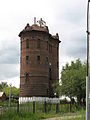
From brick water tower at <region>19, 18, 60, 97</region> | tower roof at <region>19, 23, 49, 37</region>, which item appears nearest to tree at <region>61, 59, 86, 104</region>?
brick water tower at <region>19, 18, 60, 97</region>

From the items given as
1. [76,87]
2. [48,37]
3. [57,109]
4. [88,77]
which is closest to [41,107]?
[57,109]

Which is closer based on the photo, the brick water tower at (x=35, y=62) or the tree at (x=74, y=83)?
the tree at (x=74, y=83)

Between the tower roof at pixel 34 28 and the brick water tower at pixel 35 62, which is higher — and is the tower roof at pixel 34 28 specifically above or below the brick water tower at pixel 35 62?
above

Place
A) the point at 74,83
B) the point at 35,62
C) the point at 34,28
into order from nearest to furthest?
the point at 74,83, the point at 35,62, the point at 34,28

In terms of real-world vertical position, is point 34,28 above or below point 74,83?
above

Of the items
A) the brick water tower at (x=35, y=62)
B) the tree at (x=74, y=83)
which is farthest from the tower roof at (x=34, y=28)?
the tree at (x=74, y=83)

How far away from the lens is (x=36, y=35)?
53.3 metres

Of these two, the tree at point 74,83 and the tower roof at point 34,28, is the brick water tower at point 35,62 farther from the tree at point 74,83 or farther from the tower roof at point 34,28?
the tree at point 74,83

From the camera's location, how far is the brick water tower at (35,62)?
169 feet

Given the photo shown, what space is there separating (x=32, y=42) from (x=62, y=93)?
568 inches

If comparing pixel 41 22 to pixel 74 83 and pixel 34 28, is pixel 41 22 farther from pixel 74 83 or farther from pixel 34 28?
pixel 74 83

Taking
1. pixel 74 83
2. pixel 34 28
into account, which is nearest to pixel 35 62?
pixel 34 28

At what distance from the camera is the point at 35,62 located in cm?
5244

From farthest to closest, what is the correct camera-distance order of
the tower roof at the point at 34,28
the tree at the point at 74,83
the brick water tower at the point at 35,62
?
the tower roof at the point at 34,28 → the brick water tower at the point at 35,62 → the tree at the point at 74,83
